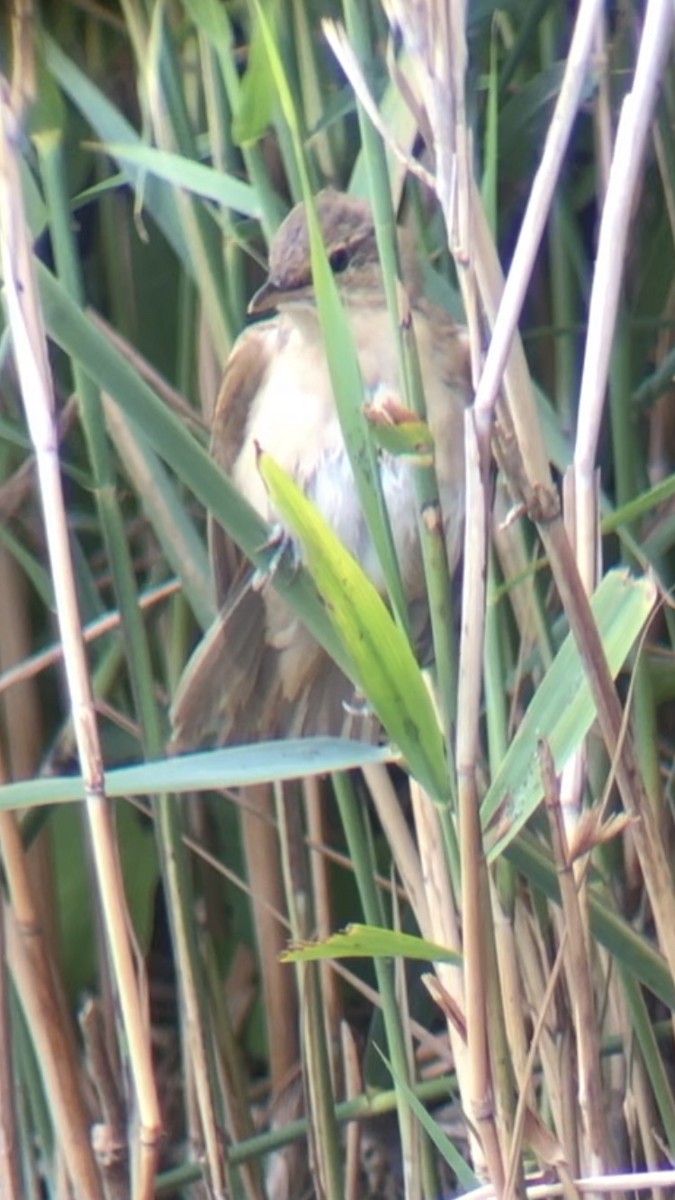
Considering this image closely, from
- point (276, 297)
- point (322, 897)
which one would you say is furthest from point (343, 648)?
point (322, 897)

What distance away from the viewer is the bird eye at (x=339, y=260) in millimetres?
854

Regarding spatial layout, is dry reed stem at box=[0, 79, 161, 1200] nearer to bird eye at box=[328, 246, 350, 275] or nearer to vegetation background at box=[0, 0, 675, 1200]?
vegetation background at box=[0, 0, 675, 1200]

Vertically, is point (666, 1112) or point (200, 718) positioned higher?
point (200, 718)

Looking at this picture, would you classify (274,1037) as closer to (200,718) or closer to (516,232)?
(200,718)

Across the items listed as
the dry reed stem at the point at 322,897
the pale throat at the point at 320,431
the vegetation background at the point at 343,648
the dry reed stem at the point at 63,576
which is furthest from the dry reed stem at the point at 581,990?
the pale throat at the point at 320,431

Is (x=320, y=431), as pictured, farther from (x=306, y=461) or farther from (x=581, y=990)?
(x=581, y=990)

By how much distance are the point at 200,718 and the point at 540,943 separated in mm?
209

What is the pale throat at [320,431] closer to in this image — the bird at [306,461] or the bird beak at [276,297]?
the bird at [306,461]

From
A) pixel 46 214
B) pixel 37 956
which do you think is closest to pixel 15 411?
pixel 46 214

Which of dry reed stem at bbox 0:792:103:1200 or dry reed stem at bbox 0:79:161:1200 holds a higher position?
dry reed stem at bbox 0:79:161:1200

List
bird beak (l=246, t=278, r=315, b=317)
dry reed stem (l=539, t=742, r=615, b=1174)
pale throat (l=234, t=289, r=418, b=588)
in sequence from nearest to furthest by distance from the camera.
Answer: dry reed stem (l=539, t=742, r=615, b=1174), bird beak (l=246, t=278, r=315, b=317), pale throat (l=234, t=289, r=418, b=588)

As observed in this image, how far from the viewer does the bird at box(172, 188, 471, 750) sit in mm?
826

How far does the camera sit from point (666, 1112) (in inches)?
28.1

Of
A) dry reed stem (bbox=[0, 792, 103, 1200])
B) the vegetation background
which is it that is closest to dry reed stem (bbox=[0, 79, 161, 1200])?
the vegetation background
